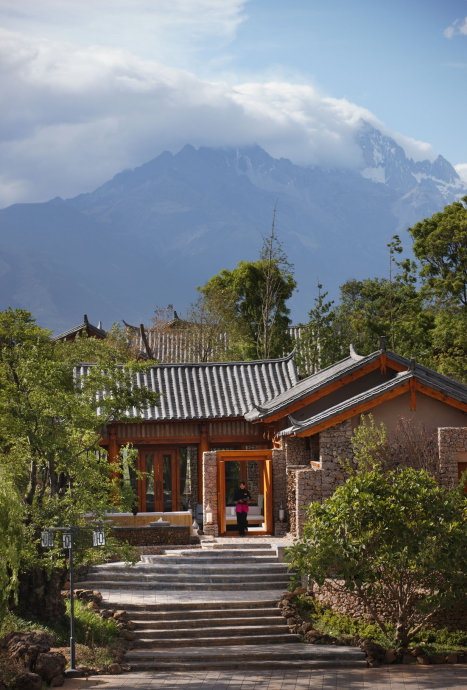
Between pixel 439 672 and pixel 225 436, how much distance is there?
14.3 m

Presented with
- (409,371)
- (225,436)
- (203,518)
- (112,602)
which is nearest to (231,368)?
(225,436)

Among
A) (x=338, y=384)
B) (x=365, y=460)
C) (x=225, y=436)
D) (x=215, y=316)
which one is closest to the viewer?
(x=365, y=460)

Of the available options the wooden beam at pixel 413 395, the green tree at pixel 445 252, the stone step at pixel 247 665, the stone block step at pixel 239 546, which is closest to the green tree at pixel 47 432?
the stone step at pixel 247 665

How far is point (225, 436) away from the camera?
3416 cm

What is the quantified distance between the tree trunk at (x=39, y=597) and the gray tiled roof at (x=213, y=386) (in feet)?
35.5

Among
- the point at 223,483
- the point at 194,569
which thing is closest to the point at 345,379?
the point at 223,483

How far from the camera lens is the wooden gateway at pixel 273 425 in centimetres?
2725

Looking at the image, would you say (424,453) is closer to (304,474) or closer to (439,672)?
(304,474)

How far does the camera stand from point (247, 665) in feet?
70.5

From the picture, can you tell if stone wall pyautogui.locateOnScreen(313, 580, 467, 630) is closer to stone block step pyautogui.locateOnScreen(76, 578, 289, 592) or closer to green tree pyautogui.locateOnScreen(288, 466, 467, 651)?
green tree pyautogui.locateOnScreen(288, 466, 467, 651)

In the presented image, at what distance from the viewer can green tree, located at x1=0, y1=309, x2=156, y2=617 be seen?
22.3m

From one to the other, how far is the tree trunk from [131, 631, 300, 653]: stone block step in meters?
1.81

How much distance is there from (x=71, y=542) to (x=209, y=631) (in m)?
4.03

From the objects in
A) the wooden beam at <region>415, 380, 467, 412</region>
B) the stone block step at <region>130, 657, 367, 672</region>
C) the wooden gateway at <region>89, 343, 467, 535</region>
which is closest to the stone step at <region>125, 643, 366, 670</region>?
the stone block step at <region>130, 657, 367, 672</region>
